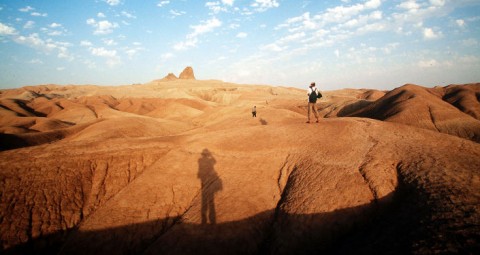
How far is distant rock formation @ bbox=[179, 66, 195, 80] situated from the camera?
12431 cm

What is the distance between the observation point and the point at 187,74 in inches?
4934

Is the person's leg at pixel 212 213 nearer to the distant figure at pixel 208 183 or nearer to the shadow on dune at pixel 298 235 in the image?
the distant figure at pixel 208 183

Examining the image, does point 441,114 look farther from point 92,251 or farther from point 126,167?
point 92,251

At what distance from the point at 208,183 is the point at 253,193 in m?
2.04

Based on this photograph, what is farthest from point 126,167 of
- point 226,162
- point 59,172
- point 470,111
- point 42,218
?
point 470,111

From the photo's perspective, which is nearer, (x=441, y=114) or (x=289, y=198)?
(x=289, y=198)

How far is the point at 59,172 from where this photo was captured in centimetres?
1052

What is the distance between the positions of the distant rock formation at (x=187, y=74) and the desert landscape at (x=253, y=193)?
381 feet

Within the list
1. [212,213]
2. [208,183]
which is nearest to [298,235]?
[212,213]

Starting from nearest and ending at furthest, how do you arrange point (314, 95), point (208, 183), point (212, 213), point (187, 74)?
point (212, 213), point (208, 183), point (314, 95), point (187, 74)

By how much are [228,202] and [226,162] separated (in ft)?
7.42

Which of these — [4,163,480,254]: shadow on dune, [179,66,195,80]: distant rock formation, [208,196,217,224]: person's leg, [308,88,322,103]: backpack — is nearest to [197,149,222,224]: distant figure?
[208,196,217,224]: person's leg

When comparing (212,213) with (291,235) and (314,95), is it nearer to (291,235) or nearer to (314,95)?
(291,235)

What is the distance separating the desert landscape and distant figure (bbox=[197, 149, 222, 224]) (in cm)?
5
